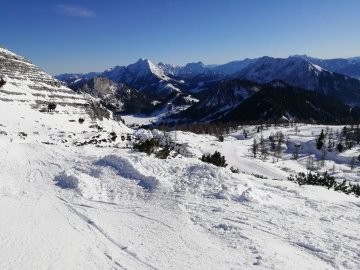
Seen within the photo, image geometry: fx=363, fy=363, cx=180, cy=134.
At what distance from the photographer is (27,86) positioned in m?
136

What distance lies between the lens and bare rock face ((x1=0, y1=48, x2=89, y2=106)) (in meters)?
122

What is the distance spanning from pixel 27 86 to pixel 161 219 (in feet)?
430

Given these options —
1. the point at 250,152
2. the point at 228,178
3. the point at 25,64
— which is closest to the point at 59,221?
the point at 228,178

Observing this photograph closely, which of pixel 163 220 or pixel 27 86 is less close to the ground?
pixel 27 86

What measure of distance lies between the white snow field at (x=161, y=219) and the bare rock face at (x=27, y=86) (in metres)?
97.0

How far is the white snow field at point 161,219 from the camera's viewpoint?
603 inches

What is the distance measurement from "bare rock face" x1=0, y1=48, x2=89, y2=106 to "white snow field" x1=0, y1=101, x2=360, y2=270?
97009 millimetres

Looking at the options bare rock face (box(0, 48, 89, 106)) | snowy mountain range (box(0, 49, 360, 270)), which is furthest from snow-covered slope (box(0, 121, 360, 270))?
bare rock face (box(0, 48, 89, 106))

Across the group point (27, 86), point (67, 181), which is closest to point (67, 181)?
point (67, 181)

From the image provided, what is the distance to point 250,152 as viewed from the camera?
14962cm

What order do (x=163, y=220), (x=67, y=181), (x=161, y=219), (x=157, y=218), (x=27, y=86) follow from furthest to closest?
(x=27, y=86)
(x=67, y=181)
(x=157, y=218)
(x=161, y=219)
(x=163, y=220)

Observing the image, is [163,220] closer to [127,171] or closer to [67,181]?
[127,171]

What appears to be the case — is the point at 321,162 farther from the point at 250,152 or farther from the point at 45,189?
the point at 45,189

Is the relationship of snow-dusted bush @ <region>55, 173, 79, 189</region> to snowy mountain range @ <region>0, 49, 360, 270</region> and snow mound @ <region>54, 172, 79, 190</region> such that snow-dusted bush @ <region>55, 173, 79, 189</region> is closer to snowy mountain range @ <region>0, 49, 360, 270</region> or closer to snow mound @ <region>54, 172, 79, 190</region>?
snow mound @ <region>54, 172, 79, 190</region>
